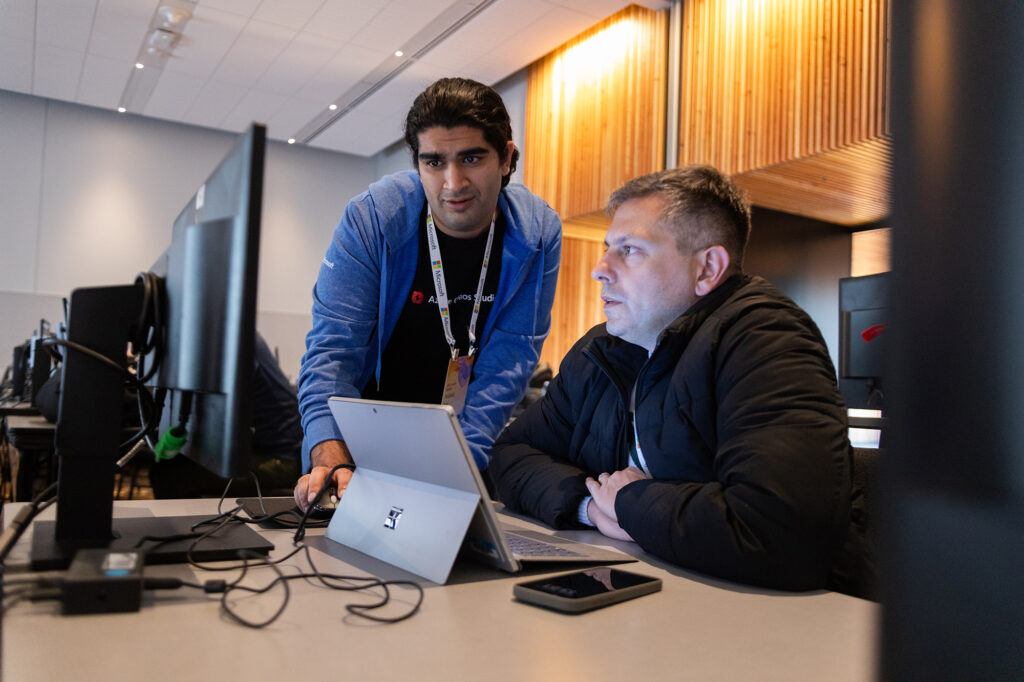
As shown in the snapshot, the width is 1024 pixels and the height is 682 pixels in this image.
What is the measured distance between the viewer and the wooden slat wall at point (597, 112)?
5535mm

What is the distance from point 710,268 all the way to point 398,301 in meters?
0.74

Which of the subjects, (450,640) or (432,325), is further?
(432,325)

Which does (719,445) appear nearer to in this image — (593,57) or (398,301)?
(398,301)

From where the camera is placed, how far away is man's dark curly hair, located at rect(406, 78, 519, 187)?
1.68 metres

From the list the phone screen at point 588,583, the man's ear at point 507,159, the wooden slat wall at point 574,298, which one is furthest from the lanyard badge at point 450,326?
the wooden slat wall at point 574,298

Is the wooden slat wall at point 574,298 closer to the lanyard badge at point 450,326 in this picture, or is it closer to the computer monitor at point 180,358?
the lanyard badge at point 450,326

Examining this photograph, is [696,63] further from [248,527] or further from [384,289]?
[248,527]

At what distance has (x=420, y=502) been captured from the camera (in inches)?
41.9

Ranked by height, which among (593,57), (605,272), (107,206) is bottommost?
(605,272)

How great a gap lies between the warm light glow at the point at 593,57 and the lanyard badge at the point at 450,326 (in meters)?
4.44

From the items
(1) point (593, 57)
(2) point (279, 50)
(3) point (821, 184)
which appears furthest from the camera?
(2) point (279, 50)

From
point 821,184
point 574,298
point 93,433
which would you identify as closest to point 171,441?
point 93,433

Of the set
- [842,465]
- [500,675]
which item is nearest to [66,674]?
[500,675]

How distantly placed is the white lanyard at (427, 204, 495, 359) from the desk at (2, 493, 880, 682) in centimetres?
100
